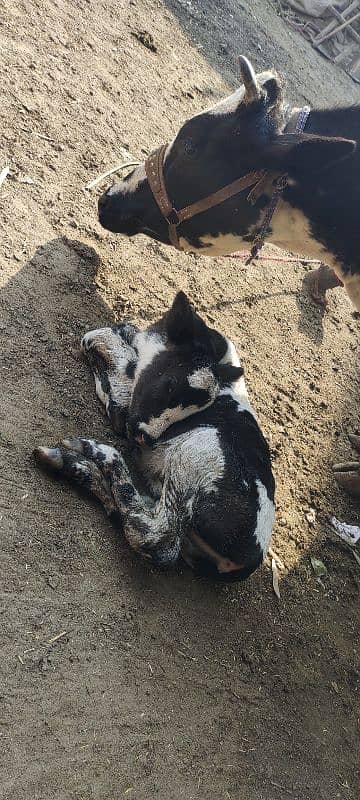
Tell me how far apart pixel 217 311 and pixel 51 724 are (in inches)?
148

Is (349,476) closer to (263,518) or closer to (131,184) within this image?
(263,518)

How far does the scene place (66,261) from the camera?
4.77 meters

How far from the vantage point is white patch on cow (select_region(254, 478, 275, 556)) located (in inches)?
142

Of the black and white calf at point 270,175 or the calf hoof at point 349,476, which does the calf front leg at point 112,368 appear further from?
the calf hoof at point 349,476

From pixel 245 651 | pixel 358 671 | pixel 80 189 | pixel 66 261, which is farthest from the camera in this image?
pixel 80 189

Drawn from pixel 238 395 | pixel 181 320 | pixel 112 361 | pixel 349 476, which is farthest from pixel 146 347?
pixel 349 476

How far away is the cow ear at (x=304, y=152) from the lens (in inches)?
160

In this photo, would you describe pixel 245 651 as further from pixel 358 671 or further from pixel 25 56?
pixel 25 56

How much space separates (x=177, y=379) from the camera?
4.09 metres

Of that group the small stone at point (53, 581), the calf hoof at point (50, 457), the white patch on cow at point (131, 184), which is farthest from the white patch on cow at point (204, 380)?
the white patch on cow at point (131, 184)

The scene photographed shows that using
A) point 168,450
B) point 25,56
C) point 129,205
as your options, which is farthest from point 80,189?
point 168,450

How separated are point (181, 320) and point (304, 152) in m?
1.36

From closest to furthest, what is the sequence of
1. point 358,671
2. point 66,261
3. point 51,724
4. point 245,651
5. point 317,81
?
point 51,724 < point 245,651 < point 358,671 < point 66,261 < point 317,81

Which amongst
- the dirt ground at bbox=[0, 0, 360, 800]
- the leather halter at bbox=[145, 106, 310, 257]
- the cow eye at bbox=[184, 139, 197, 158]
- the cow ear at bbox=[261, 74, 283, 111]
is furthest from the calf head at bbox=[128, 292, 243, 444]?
the cow ear at bbox=[261, 74, 283, 111]
